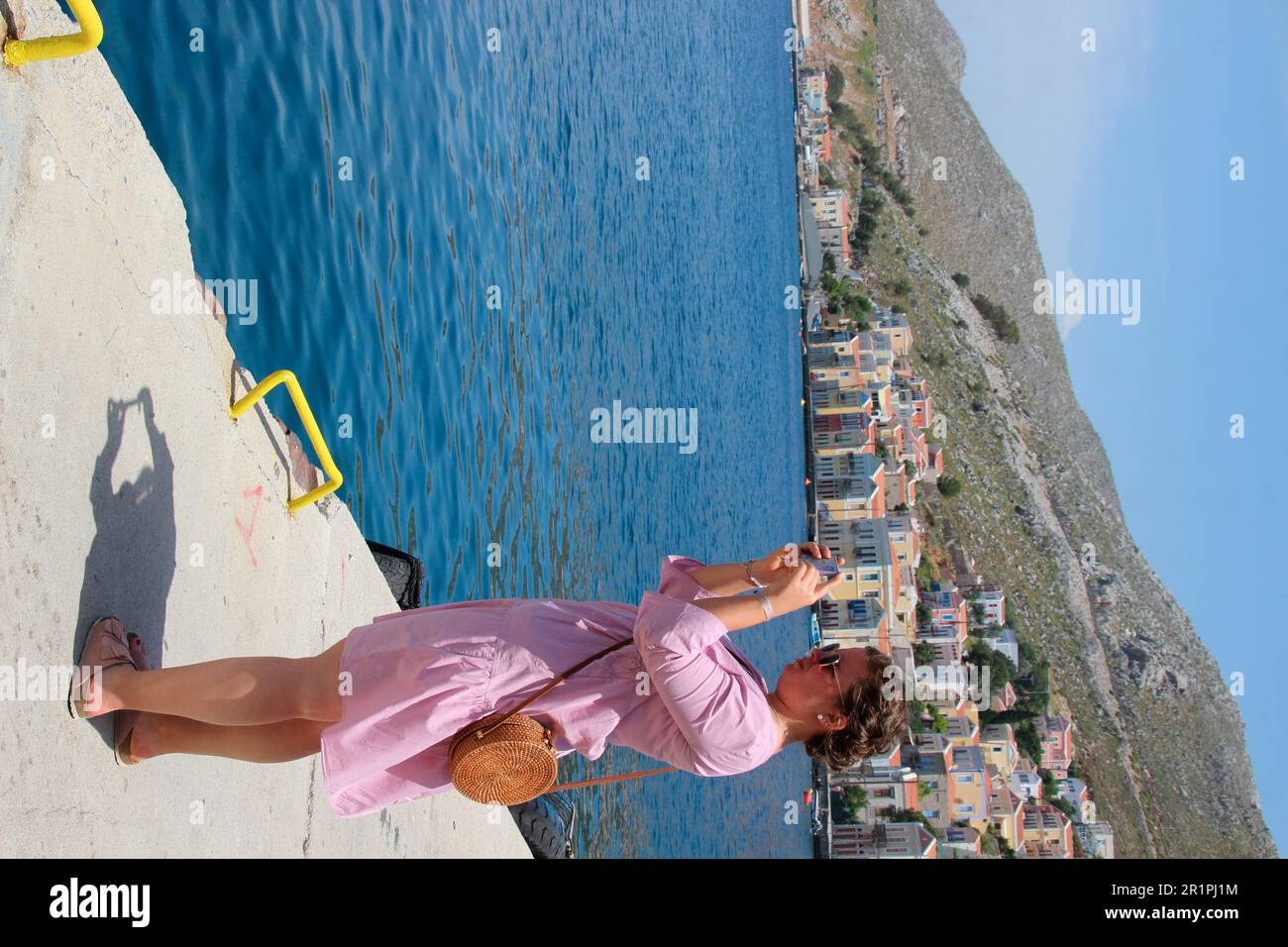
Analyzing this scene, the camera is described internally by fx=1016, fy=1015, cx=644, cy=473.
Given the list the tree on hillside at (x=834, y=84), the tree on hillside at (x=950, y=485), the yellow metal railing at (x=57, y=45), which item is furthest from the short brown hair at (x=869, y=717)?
the tree on hillside at (x=834, y=84)

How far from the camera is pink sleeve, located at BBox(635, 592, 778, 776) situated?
2.69 meters

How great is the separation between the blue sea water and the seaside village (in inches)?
1258

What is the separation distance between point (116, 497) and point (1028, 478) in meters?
116

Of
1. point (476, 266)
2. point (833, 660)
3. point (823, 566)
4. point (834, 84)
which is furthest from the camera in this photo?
point (834, 84)

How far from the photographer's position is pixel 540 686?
9.40 feet

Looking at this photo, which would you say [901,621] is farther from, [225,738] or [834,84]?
[225,738]

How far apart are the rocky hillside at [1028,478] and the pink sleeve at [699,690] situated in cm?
9004

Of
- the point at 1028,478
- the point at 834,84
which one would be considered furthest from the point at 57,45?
the point at 1028,478

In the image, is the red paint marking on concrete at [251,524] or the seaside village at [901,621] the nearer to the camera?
the red paint marking on concrete at [251,524]

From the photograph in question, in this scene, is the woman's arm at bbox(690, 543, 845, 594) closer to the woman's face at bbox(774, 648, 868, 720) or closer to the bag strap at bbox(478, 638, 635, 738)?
the woman's face at bbox(774, 648, 868, 720)

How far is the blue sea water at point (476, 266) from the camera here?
747 centimetres

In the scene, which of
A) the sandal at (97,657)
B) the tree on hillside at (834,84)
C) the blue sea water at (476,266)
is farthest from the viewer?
the tree on hillside at (834,84)

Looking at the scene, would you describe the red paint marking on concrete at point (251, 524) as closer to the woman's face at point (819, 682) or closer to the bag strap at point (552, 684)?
the bag strap at point (552, 684)
